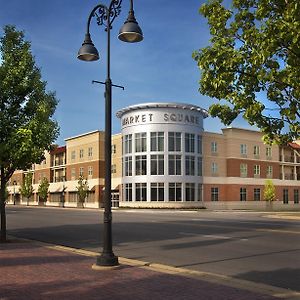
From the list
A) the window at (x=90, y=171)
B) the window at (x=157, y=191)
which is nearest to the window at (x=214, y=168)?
the window at (x=157, y=191)

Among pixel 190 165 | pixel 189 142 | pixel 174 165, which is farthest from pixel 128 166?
pixel 189 142

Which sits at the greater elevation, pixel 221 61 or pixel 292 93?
pixel 221 61

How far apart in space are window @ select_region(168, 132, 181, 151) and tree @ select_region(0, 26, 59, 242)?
1772 inches

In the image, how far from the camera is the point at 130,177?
6309cm

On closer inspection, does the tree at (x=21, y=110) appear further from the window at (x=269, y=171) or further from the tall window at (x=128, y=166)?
the window at (x=269, y=171)

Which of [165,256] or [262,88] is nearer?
[262,88]

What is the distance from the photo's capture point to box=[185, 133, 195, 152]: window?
62.8m

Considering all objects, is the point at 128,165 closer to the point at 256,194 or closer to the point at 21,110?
the point at 256,194

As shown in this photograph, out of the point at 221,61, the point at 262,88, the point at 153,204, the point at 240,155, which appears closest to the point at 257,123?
the point at 262,88

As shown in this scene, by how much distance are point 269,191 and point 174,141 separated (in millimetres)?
17907

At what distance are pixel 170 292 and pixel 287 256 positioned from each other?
263 inches

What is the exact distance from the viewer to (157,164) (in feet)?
201

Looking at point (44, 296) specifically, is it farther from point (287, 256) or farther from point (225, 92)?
point (287, 256)

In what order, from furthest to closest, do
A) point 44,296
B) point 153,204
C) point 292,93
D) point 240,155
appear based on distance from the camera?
point 240,155
point 153,204
point 44,296
point 292,93
